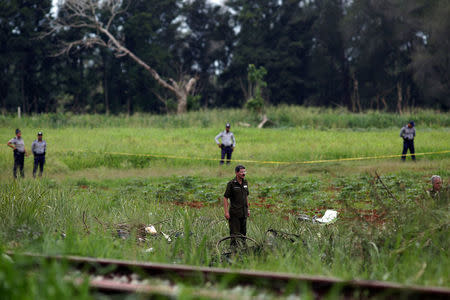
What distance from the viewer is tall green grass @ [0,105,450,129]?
31281mm

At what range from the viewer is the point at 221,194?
47.6 ft

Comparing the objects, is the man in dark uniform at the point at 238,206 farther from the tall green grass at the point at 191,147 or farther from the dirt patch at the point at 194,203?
the tall green grass at the point at 191,147

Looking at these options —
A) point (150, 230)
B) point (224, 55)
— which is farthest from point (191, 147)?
point (224, 55)

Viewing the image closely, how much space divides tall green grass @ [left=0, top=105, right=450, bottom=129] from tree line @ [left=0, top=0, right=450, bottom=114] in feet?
43.3

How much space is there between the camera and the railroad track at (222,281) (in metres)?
3.41

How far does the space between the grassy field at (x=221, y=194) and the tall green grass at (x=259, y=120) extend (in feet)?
0.51

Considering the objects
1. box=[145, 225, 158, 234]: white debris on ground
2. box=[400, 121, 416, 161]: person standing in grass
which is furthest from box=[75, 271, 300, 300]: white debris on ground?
box=[400, 121, 416, 161]: person standing in grass

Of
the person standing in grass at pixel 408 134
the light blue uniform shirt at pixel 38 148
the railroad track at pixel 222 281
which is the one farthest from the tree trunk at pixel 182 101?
the railroad track at pixel 222 281

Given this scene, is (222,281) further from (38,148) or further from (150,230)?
(38,148)

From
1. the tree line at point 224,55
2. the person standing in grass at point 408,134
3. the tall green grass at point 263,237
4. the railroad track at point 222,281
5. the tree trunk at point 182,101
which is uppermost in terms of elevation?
the tree line at point 224,55

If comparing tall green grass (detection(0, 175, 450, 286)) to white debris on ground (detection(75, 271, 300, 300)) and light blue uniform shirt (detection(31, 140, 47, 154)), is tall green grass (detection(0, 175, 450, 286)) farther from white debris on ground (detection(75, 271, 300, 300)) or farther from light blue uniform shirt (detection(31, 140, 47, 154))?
light blue uniform shirt (detection(31, 140, 47, 154))

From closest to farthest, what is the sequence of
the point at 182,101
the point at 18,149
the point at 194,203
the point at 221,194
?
1. the point at 194,203
2. the point at 221,194
3. the point at 18,149
4. the point at 182,101

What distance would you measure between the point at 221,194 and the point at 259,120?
842 inches

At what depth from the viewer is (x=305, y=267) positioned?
5.21 meters
